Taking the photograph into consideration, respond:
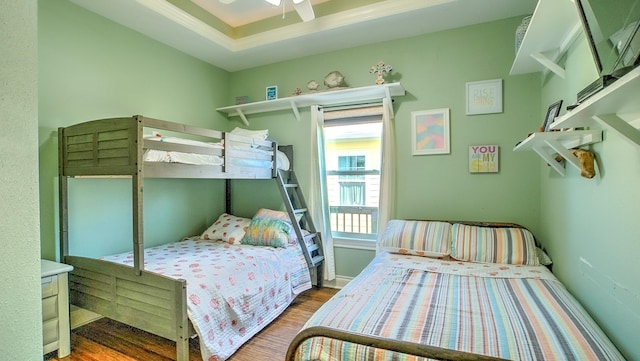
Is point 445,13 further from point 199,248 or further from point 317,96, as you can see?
point 199,248

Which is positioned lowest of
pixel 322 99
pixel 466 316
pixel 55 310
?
pixel 55 310

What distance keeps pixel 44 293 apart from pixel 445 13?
3.54 metres

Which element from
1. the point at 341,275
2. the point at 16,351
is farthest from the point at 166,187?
the point at 16,351

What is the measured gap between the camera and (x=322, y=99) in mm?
3213

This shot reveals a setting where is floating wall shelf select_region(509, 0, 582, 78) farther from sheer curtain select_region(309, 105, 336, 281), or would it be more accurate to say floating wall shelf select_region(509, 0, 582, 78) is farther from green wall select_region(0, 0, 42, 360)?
green wall select_region(0, 0, 42, 360)

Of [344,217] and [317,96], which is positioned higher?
[317,96]

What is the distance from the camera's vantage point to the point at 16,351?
2.64 ft

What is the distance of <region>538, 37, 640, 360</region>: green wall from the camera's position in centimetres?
121

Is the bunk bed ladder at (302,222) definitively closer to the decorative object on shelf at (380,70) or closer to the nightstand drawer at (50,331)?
the decorative object on shelf at (380,70)

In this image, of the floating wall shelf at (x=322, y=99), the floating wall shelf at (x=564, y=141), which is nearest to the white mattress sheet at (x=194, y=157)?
the floating wall shelf at (x=322, y=99)

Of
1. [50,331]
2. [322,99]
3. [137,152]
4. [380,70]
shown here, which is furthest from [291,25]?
[50,331]

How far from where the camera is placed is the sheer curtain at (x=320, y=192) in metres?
3.31

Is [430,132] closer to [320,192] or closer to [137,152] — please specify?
[320,192]

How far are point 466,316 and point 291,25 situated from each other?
9.22ft
